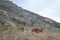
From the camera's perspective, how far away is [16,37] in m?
16.3

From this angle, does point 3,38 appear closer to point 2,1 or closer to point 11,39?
point 11,39

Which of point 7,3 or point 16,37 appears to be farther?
point 7,3

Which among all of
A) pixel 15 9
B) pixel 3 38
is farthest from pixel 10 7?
pixel 3 38

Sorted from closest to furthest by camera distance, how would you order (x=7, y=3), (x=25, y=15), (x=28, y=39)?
(x=28, y=39) → (x=25, y=15) → (x=7, y=3)

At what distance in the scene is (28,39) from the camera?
15711 millimetres

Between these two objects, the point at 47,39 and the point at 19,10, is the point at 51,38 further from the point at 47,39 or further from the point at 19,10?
the point at 19,10

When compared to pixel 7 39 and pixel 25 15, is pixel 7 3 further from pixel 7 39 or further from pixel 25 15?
pixel 7 39

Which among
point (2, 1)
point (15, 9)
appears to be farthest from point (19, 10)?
point (2, 1)

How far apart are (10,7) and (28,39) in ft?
229

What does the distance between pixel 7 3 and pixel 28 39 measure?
7361 centimetres

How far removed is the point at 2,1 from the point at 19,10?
24.5 feet

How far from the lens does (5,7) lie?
271 feet

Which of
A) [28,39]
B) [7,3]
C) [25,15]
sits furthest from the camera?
[7,3]

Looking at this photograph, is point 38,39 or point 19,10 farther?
point 19,10
